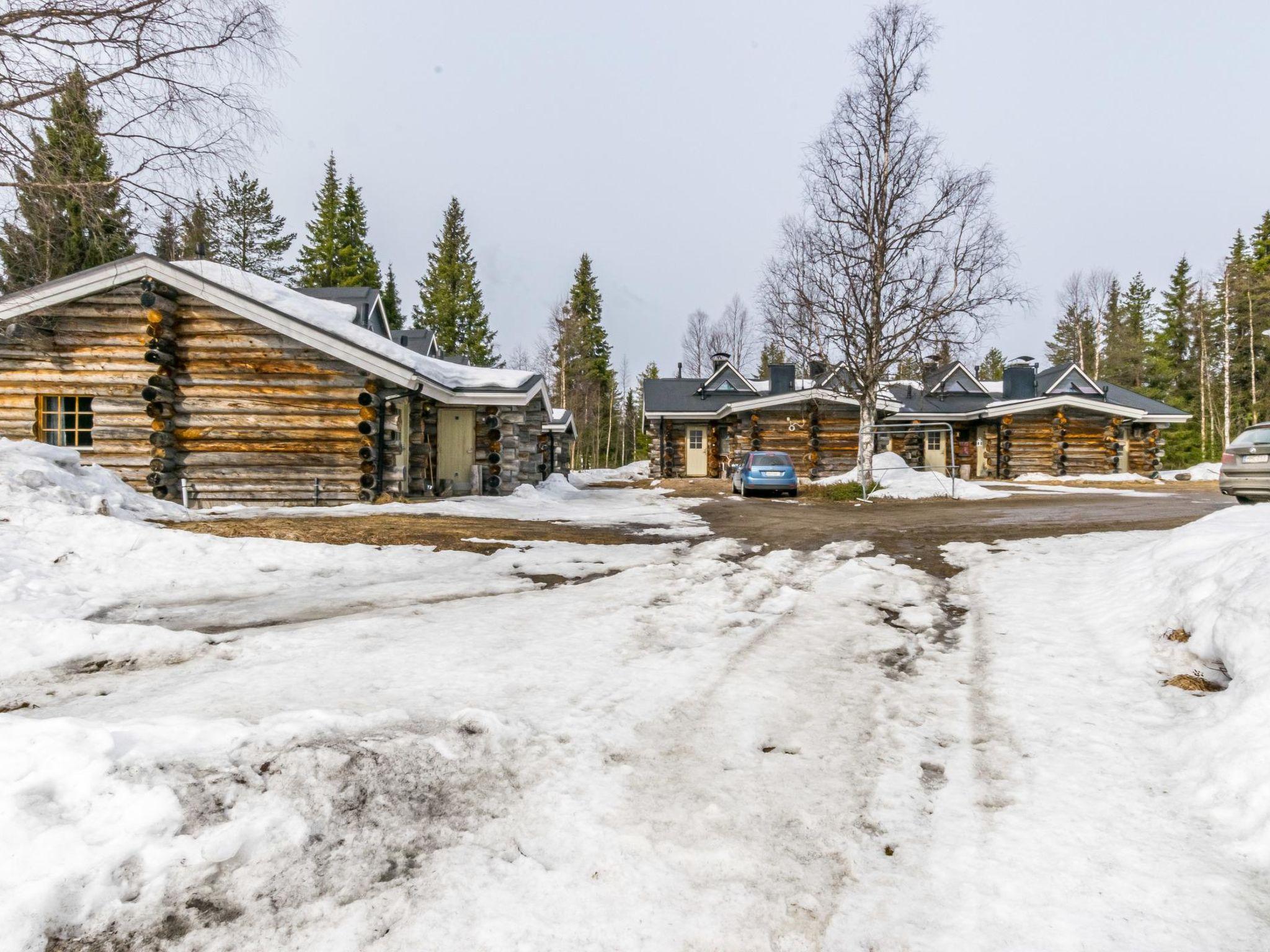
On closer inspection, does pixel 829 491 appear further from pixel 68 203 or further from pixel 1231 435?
pixel 1231 435

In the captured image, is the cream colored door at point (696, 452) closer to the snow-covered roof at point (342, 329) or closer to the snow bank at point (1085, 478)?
the snow bank at point (1085, 478)

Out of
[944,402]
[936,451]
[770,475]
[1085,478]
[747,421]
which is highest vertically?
[944,402]

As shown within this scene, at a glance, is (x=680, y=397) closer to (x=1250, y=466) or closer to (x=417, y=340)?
(x=417, y=340)

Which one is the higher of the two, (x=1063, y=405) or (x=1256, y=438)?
(x=1063, y=405)

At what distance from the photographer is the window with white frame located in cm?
1279

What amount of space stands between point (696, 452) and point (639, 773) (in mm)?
29165

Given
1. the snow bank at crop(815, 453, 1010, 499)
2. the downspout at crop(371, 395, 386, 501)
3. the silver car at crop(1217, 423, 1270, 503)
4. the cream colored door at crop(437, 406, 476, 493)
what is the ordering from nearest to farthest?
the silver car at crop(1217, 423, 1270, 503), the downspout at crop(371, 395, 386, 501), the snow bank at crop(815, 453, 1010, 499), the cream colored door at crop(437, 406, 476, 493)

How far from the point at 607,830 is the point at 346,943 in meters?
0.91

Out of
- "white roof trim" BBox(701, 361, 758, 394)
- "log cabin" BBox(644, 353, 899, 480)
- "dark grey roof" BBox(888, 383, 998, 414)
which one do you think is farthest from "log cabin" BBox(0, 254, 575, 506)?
"dark grey roof" BBox(888, 383, 998, 414)

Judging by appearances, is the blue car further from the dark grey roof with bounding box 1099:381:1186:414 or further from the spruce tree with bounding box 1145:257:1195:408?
the spruce tree with bounding box 1145:257:1195:408

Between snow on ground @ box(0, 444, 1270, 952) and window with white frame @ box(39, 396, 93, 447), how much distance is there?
10.2m

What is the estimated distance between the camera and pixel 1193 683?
3.52m

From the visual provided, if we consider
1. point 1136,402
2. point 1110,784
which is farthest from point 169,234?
point 1136,402

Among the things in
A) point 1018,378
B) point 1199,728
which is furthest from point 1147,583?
point 1018,378
